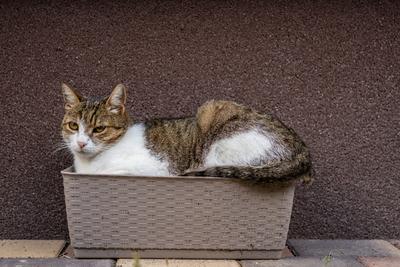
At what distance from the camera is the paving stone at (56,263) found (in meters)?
1.78

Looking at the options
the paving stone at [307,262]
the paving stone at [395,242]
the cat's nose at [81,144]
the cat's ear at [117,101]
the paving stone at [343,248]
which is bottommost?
the paving stone at [395,242]

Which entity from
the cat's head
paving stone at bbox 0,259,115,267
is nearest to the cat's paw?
the cat's head

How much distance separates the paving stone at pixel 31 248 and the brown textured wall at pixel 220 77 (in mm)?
84

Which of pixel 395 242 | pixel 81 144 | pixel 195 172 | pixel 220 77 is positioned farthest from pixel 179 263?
pixel 395 242

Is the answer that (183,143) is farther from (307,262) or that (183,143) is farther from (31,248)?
(31,248)

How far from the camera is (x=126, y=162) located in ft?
6.25

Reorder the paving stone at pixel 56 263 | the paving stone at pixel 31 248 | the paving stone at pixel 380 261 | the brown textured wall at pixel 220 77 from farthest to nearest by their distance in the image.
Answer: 1. the brown textured wall at pixel 220 77
2. the paving stone at pixel 31 248
3. the paving stone at pixel 380 261
4. the paving stone at pixel 56 263

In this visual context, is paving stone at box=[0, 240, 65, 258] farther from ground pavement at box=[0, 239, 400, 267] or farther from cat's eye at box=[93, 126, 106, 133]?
cat's eye at box=[93, 126, 106, 133]

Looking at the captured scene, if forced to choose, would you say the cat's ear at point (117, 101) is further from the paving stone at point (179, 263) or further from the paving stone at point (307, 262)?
the paving stone at point (307, 262)

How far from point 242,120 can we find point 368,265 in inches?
26.7

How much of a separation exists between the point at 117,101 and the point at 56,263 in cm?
61

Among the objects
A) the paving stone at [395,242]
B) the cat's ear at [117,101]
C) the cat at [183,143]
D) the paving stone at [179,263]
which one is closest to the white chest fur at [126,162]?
the cat at [183,143]

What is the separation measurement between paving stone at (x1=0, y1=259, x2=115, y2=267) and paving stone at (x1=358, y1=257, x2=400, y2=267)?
895mm

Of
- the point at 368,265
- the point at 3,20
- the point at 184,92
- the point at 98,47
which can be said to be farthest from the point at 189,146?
the point at 3,20
